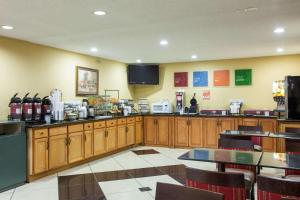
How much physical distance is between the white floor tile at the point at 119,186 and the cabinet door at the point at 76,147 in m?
1.24

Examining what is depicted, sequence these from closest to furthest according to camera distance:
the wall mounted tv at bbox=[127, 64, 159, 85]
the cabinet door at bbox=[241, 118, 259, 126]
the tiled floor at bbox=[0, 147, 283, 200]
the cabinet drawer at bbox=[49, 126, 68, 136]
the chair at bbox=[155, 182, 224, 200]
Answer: the chair at bbox=[155, 182, 224, 200] < the tiled floor at bbox=[0, 147, 283, 200] < the cabinet drawer at bbox=[49, 126, 68, 136] < the cabinet door at bbox=[241, 118, 259, 126] < the wall mounted tv at bbox=[127, 64, 159, 85]

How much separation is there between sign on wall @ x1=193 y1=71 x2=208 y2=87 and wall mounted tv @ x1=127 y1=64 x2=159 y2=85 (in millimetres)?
1159

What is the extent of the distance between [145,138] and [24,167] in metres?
4.04

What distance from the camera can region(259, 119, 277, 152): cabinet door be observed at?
6.83 m

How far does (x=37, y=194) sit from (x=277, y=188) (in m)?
3.40

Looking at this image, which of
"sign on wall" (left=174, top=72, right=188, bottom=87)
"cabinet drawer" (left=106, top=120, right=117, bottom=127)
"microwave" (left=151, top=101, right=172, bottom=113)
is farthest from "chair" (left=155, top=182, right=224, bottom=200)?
"sign on wall" (left=174, top=72, right=188, bottom=87)

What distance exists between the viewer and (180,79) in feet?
28.5

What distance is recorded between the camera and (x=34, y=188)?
4.45 meters

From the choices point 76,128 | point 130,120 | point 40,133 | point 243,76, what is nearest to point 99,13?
point 40,133

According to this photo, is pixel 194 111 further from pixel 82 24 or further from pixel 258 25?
pixel 82 24

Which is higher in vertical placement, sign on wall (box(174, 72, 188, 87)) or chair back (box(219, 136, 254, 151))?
sign on wall (box(174, 72, 188, 87))

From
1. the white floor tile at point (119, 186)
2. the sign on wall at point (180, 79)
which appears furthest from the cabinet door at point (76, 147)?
the sign on wall at point (180, 79)

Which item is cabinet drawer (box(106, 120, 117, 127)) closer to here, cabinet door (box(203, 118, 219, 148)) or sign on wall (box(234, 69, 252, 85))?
cabinet door (box(203, 118, 219, 148))

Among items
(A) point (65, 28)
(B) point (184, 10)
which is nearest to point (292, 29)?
(B) point (184, 10)
